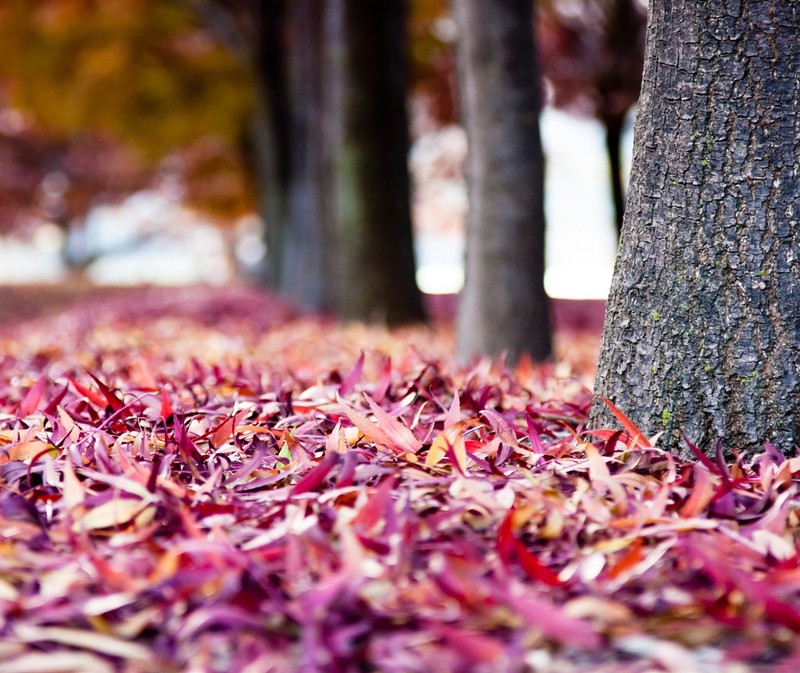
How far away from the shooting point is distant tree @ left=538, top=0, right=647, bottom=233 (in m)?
14.1

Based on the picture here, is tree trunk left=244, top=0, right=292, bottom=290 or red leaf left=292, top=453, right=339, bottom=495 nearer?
red leaf left=292, top=453, right=339, bottom=495

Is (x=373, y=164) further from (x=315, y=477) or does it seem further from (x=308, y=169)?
(x=315, y=477)

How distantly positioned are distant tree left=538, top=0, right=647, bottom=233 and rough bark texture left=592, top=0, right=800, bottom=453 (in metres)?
11.9

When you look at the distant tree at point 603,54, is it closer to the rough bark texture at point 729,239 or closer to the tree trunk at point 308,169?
the tree trunk at point 308,169

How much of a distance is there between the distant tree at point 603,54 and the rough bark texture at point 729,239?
39.0ft

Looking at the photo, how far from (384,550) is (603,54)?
14.0m

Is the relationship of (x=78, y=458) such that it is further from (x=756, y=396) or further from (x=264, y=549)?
(x=756, y=396)

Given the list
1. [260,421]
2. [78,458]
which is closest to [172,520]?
[78,458]

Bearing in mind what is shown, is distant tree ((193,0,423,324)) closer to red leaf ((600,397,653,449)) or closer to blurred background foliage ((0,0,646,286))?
red leaf ((600,397,653,449))

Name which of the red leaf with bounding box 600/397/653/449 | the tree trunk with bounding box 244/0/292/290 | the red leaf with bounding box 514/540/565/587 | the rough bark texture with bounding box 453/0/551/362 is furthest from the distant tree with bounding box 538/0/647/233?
the red leaf with bounding box 514/540/565/587

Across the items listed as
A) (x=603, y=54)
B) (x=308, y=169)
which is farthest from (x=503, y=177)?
(x=603, y=54)

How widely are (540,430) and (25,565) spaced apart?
4.93 ft

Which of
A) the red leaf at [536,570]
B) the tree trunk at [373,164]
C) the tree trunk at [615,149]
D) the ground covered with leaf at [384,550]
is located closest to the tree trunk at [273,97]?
the tree trunk at [615,149]

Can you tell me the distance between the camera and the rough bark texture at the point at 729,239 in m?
2.42
